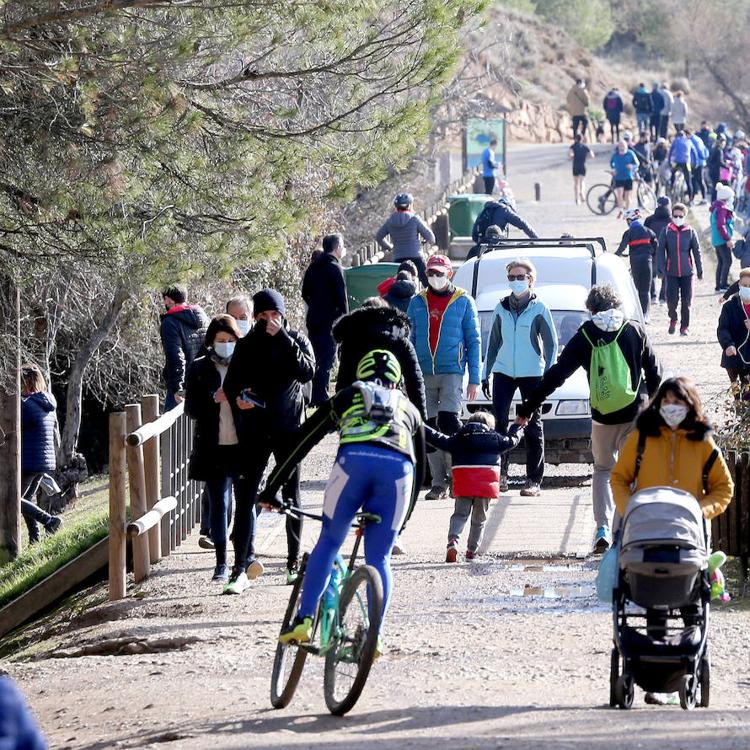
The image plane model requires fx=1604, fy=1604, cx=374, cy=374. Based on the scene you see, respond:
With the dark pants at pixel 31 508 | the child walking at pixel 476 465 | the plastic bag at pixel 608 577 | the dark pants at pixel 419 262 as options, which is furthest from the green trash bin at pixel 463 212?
the plastic bag at pixel 608 577

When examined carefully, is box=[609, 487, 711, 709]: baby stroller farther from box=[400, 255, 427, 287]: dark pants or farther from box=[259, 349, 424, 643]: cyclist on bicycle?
box=[400, 255, 427, 287]: dark pants

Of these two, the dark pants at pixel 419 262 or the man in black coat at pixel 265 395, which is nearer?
the man in black coat at pixel 265 395

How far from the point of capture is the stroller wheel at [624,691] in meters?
6.57

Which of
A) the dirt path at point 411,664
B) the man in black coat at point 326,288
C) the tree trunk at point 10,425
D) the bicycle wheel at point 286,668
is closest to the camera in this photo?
the dirt path at point 411,664

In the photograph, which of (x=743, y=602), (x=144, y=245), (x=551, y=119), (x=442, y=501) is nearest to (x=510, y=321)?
(x=442, y=501)

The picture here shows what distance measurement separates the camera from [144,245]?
1196 centimetres

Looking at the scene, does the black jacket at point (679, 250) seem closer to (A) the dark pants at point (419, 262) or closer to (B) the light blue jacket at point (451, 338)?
(A) the dark pants at point (419, 262)

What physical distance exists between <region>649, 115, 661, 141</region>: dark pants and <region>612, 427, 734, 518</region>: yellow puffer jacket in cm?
4454

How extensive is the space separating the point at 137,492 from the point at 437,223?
23.2 metres

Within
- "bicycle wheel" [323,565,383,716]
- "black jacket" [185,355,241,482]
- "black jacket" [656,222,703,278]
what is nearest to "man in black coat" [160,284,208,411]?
"black jacket" [185,355,241,482]

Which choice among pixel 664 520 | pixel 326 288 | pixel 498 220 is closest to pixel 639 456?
pixel 664 520

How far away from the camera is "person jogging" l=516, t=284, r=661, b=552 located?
9984 millimetres

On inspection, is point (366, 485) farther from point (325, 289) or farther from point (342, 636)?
point (325, 289)

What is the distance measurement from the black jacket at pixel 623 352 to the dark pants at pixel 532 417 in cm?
198
